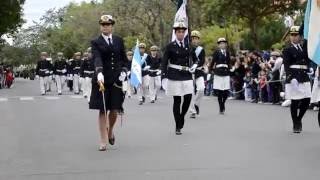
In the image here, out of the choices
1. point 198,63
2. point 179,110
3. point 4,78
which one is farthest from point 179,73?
point 4,78

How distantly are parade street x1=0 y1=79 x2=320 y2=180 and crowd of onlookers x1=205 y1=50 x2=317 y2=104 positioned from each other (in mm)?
5369

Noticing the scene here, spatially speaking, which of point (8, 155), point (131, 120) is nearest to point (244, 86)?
point (131, 120)

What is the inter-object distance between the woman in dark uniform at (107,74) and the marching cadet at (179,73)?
222cm

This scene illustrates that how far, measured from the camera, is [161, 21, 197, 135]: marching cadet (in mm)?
13125

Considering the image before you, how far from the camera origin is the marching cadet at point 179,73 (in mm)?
13125

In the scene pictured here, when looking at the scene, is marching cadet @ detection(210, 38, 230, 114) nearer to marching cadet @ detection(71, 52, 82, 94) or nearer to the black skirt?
the black skirt

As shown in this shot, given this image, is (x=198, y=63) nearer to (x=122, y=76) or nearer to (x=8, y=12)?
(x=122, y=76)

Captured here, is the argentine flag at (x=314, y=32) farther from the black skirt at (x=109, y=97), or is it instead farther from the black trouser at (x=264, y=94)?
the black trouser at (x=264, y=94)

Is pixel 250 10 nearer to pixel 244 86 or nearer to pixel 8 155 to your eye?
pixel 244 86

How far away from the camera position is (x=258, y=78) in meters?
23.7

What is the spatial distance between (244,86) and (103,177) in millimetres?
17232

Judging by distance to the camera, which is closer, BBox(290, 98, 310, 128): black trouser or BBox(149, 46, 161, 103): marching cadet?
BBox(290, 98, 310, 128): black trouser

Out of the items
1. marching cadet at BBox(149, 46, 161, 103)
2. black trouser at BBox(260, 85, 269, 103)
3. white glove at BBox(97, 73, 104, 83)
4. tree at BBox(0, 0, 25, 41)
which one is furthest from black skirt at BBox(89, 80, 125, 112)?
tree at BBox(0, 0, 25, 41)

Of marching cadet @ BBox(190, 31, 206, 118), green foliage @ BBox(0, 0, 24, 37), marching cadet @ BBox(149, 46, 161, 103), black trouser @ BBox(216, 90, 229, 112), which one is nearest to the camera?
marching cadet @ BBox(190, 31, 206, 118)
